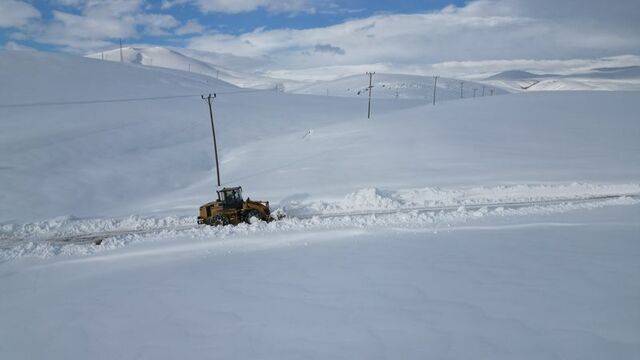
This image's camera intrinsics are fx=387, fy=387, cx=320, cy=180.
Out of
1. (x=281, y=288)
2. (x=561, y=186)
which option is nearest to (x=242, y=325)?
(x=281, y=288)

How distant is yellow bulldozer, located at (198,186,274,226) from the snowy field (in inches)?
35.1

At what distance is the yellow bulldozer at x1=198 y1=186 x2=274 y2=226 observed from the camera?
16.1m

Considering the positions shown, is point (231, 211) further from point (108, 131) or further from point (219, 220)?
point (108, 131)

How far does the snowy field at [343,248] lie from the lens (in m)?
6.57

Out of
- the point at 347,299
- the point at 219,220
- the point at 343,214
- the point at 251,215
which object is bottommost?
the point at 343,214

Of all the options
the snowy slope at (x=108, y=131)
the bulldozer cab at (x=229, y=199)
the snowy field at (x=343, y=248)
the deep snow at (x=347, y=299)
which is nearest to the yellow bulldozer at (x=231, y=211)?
the bulldozer cab at (x=229, y=199)

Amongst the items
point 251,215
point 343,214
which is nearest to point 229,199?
point 251,215

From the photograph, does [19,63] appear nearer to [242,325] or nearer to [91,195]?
[91,195]

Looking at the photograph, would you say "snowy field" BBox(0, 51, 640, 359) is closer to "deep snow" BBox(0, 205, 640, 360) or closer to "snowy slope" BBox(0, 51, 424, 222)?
"deep snow" BBox(0, 205, 640, 360)

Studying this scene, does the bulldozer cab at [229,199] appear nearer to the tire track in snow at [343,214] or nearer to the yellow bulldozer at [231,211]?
the yellow bulldozer at [231,211]

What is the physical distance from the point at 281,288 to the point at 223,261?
10.0ft

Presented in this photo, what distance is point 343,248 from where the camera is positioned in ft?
37.8

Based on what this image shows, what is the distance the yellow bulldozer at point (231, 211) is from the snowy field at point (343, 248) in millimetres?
891

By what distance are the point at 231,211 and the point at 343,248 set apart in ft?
21.0
